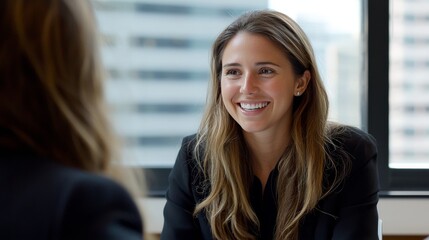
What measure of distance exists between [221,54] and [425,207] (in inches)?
42.9

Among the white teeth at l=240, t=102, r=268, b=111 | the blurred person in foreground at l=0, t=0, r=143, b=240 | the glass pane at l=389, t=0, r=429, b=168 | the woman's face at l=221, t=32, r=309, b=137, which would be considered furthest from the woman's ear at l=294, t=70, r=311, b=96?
the blurred person in foreground at l=0, t=0, r=143, b=240

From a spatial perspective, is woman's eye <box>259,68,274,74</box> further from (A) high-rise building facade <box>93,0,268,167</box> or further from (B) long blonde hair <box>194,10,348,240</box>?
(A) high-rise building facade <box>93,0,268,167</box>

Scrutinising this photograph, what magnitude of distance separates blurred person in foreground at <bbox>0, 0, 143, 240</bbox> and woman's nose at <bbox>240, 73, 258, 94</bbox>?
0.96 metres

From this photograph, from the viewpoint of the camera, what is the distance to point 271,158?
1.78m

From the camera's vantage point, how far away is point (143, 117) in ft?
7.86

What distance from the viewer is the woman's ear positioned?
1718mm

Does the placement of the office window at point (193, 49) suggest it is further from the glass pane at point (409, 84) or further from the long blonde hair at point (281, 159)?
the long blonde hair at point (281, 159)

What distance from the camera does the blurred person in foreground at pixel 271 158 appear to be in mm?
1650

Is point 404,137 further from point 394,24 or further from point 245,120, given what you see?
point 245,120

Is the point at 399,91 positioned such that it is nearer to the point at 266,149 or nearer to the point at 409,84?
the point at 409,84

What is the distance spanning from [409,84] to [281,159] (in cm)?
92

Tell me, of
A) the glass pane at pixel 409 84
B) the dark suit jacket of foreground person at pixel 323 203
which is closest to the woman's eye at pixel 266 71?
the dark suit jacket of foreground person at pixel 323 203

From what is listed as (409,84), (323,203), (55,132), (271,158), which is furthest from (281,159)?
(55,132)

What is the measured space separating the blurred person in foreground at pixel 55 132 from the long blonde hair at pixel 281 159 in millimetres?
973
